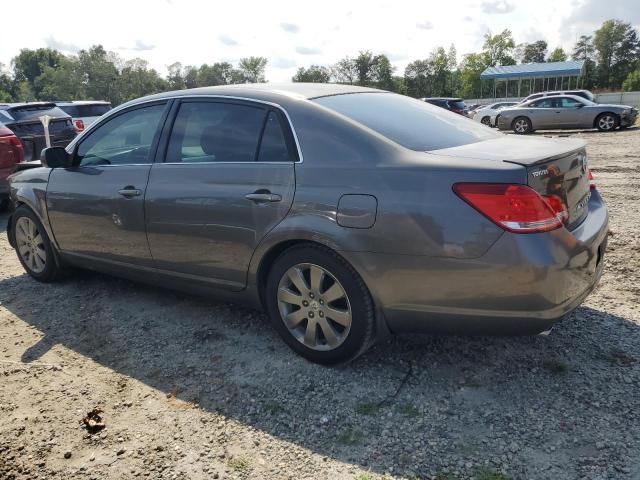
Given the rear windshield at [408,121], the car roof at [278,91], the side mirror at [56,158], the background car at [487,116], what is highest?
the car roof at [278,91]

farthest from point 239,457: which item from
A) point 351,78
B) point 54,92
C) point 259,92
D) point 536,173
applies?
point 54,92

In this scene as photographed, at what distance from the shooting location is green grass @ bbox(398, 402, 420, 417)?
2.76 m

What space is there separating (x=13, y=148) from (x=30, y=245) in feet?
12.2

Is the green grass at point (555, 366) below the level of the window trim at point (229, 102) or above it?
below

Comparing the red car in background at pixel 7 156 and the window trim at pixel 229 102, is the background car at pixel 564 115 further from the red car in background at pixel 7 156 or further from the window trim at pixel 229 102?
the window trim at pixel 229 102

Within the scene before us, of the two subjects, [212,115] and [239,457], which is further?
[212,115]

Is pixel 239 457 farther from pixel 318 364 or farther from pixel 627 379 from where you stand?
pixel 627 379

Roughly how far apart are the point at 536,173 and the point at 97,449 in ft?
8.15

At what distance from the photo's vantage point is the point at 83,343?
3.76 m

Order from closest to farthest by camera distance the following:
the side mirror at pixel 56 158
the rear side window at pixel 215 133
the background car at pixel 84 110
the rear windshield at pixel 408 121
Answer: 1. the rear windshield at pixel 408 121
2. the rear side window at pixel 215 133
3. the side mirror at pixel 56 158
4. the background car at pixel 84 110

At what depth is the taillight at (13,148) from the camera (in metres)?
7.85

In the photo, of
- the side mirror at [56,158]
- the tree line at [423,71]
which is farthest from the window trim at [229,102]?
the tree line at [423,71]

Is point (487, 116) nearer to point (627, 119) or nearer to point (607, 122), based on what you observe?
point (607, 122)

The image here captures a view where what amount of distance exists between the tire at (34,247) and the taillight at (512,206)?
3.78 meters
